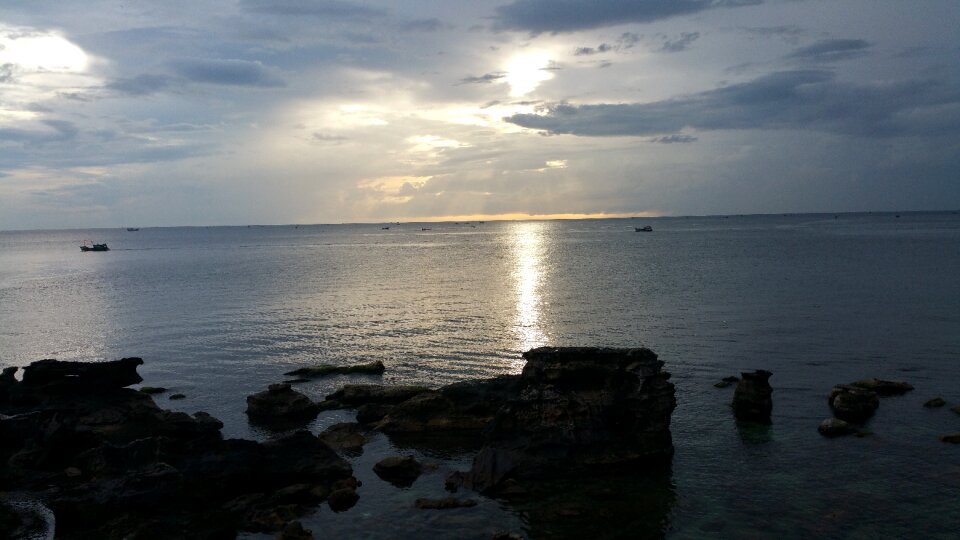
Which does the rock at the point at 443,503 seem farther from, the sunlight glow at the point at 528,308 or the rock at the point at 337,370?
the sunlight glow at the point at 528,308

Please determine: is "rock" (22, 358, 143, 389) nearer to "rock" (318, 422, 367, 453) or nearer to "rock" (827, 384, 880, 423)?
"rock" (318, 422, 367, 453)

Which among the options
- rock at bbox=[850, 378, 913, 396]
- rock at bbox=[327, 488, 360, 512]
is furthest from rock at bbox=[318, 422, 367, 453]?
rock at bbox=[850, 378, 913, 396]

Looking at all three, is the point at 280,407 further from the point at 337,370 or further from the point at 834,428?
the point at 834,428

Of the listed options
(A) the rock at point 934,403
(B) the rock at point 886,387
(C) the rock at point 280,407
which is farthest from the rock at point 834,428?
(C) the rock at point 280,407

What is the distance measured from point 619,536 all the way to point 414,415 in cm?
1594

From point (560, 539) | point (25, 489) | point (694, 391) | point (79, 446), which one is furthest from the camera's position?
point (694, 391)

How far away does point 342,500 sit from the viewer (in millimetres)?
27688

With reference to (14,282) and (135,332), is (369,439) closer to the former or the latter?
(135,332)

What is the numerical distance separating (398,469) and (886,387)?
101ft

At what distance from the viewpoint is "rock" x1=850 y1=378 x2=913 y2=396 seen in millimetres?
41031

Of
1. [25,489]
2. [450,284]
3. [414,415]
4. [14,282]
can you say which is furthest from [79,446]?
[14,282]

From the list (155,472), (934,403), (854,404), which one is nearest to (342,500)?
(155,472)

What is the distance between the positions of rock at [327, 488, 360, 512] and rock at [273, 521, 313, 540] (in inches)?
97.6

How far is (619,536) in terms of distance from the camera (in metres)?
24.5
